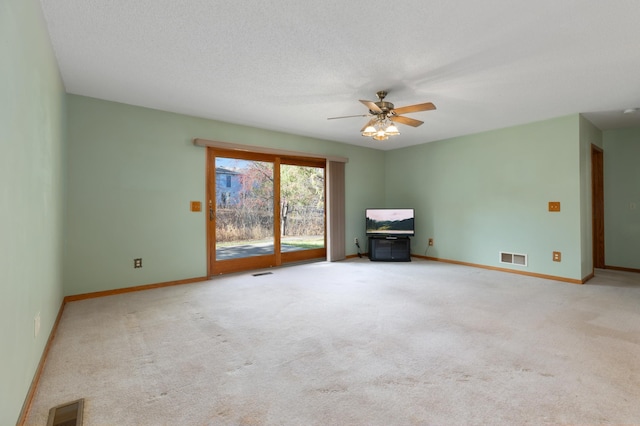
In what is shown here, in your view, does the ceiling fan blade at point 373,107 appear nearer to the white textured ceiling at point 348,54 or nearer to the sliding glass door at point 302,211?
the white textured ceiling at point 348,54


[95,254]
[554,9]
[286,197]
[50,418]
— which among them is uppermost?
[554,9]

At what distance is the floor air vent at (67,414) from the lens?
5.08 feet

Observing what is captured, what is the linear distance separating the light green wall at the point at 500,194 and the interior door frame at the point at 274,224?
204 centimetres

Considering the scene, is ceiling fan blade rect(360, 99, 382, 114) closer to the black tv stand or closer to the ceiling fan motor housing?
the ceiling fan motor housing

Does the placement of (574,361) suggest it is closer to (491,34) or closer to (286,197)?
(491,34)

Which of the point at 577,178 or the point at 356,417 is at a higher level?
the point at 577,178

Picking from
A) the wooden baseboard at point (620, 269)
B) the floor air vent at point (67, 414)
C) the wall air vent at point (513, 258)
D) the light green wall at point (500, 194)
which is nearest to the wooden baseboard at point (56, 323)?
the floor air vent at point (67, 414)

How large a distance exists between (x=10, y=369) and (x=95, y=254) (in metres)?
2.65

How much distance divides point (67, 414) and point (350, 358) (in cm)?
165

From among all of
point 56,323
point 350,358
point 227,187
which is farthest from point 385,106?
point 56,323

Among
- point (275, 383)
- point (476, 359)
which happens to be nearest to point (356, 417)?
point (275, 383)

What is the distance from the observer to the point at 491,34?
2.29 m

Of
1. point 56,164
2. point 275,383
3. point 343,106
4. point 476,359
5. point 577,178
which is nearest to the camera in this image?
point 275,383

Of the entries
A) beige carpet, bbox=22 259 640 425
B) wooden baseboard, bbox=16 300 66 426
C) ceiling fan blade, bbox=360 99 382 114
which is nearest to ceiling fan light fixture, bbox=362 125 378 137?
ceiling fan blade, bbox=360 99 382 114
